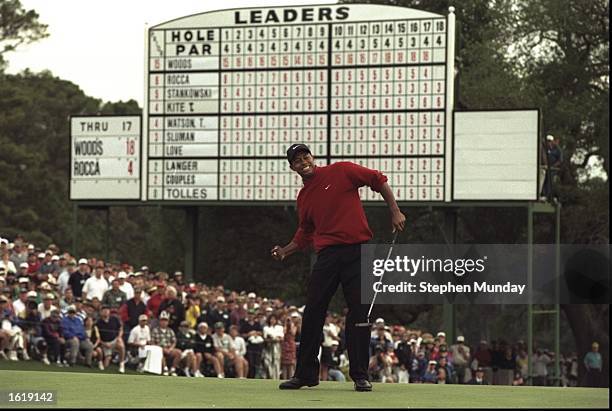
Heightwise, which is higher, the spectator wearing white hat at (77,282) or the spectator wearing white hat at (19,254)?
the spectator wearing white hat at (19,254)

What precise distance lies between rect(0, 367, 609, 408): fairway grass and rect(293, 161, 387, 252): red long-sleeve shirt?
127cm

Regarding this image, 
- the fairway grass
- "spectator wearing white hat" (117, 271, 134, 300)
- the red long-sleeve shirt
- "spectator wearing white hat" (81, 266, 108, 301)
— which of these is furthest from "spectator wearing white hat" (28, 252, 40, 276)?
the red long-sleeve shirt

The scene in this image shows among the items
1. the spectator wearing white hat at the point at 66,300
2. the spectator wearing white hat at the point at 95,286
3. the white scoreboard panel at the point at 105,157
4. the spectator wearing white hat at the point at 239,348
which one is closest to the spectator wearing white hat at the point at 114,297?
the spectator wearing white hat at the point at 95,286

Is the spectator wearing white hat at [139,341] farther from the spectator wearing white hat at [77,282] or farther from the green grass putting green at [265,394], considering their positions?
the green grass putting green at [265,394]

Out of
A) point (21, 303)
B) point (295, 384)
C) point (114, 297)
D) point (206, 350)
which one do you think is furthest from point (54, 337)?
point (295, 384)

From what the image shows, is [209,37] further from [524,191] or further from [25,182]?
[25,182]

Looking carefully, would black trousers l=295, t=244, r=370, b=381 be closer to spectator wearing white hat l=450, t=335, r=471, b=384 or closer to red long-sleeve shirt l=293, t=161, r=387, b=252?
red long-sleeve shirt l=293, t=161, r=387, b=252

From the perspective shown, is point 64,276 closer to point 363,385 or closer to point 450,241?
point 450,241

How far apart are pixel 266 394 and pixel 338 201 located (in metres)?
1.67

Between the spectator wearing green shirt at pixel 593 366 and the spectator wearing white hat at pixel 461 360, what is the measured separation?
9.21 metres

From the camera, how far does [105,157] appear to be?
32.7 m

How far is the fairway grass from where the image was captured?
30.6ft

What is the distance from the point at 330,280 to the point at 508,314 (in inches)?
1867

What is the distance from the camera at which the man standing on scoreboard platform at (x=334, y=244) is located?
1089cm
